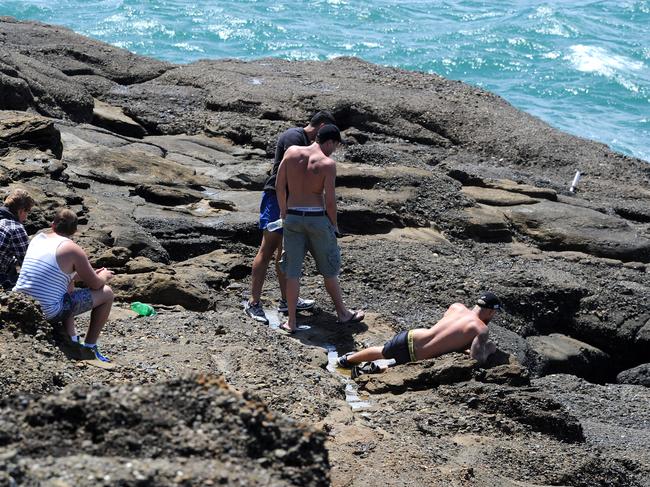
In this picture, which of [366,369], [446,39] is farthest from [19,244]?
[446,39]

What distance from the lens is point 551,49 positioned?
39.2 m

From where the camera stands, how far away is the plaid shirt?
8.12 meters

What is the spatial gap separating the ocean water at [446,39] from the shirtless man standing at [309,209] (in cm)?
2188

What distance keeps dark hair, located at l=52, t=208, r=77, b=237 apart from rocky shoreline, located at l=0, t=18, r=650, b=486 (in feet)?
2.51

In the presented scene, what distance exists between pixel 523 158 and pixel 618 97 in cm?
1910

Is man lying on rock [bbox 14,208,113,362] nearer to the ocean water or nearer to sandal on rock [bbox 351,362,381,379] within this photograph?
sandal on rock [bbox 351,362,381,379]

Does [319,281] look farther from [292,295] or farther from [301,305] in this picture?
[292,295]

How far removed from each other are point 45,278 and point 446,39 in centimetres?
3406

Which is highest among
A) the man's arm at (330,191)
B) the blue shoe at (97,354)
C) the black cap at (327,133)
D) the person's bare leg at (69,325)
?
the black cap at (327,133)

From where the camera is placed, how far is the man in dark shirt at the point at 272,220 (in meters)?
9.77

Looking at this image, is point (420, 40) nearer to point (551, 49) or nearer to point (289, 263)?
point (551, 49)

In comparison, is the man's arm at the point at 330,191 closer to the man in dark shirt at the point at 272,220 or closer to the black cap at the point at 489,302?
the man in dark shirt at the point at 272,220

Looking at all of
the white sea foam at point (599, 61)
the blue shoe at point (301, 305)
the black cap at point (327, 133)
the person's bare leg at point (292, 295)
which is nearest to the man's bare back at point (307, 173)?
the black cap at point (327, 133)

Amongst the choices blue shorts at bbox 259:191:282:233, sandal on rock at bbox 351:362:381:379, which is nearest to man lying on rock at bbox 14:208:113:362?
sandal on rock at bbox 351:362:381:379
